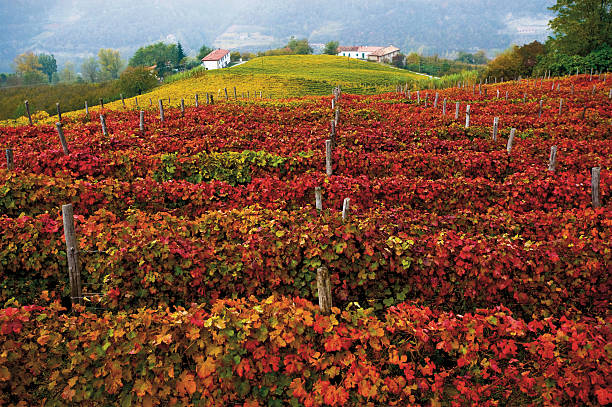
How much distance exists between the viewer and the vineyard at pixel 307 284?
452 centimetres

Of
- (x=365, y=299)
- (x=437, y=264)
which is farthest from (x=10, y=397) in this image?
(x=437, y=264)

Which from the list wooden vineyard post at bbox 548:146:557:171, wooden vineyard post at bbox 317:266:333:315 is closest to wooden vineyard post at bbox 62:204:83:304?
wooden vineyard post at bbox 317:266:333:315

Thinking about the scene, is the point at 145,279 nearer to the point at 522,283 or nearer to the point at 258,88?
the point at 522,283

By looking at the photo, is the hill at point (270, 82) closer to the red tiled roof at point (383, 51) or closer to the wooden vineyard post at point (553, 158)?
the wooden vineyard post at point (553, 158)

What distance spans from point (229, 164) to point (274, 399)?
29.0ft

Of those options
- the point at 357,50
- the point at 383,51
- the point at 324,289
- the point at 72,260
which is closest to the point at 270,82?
the point at 72,260

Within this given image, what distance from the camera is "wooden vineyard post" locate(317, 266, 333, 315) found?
5070 mm

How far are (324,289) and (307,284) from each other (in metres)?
2.01

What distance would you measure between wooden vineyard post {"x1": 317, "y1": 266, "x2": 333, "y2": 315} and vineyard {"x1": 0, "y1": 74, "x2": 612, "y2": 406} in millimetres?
70

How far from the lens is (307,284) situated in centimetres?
712

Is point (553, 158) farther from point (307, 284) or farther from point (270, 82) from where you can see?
point (270, 82)

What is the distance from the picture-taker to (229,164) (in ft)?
40.4

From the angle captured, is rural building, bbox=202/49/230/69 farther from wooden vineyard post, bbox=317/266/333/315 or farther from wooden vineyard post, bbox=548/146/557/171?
wooden vineyard post, bbox=317/266/333/315

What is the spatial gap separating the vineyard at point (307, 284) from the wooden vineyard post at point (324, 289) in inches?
2.8
